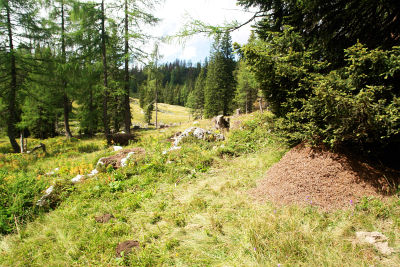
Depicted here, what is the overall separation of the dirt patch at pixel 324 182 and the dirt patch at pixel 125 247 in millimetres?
2656

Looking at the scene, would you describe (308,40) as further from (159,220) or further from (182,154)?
(159,220)

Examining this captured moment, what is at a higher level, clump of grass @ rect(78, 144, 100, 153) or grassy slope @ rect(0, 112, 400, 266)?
grassy slope @ rect(0, 112, 400, 266)

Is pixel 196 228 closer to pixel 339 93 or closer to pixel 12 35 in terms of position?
pixel 339 93

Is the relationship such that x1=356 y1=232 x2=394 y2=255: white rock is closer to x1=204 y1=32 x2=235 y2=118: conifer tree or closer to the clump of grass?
the clump of grass

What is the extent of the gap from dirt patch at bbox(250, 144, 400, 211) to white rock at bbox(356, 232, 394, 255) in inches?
27.2

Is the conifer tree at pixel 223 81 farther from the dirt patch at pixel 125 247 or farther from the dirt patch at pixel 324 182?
the dirt patch at pixel 125 247

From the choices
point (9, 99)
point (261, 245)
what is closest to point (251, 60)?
point (261, 245)

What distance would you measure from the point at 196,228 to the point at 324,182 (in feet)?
9.20

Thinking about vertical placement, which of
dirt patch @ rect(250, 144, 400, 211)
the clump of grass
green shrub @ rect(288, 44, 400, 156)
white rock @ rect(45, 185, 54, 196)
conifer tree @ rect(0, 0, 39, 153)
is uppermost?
conifer tree @ rect(0, 0, 39, 153)

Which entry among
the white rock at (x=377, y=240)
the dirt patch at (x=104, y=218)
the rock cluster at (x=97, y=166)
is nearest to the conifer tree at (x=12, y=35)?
the rock cluster at (x=97, y=166)

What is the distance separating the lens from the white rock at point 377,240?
2188 mm

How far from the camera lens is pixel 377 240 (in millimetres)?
2297

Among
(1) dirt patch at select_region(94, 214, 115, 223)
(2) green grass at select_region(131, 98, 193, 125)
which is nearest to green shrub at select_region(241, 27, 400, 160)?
(1) dirt patch at select_region(94, 214, 115, 223)

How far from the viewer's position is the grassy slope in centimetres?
240
